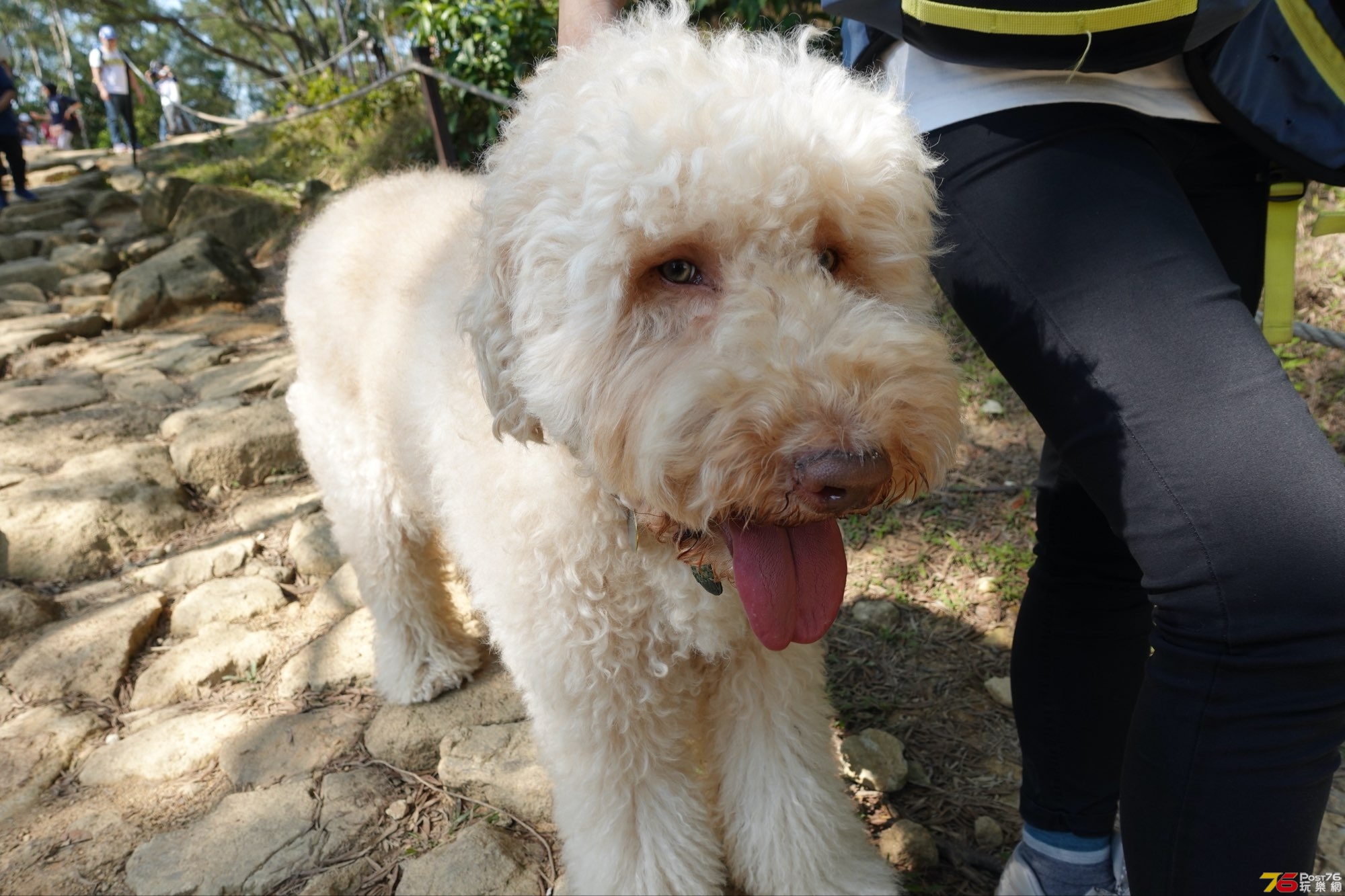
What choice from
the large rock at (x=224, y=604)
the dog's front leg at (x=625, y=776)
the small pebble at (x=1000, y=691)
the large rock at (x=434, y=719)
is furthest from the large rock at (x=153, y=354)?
the small pebble at (x=1000, y=691)

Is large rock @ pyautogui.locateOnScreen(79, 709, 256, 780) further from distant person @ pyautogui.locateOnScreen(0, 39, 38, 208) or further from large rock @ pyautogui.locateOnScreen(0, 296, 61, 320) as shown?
distant person @ pyautogui.locateOnScreen(0, 39, 38, 208)

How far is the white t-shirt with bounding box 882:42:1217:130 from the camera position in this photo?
4.84ft

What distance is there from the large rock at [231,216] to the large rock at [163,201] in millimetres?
343

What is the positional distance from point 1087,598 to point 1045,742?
0.35 metres

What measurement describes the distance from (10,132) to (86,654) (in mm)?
12897

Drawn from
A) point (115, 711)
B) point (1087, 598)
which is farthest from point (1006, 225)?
point (115, 711)

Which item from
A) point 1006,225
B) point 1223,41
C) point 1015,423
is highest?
point 1223,41

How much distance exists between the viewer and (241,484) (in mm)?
4582

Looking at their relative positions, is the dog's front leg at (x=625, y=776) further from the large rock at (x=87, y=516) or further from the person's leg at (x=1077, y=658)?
the large rock at (x=87, y=516)

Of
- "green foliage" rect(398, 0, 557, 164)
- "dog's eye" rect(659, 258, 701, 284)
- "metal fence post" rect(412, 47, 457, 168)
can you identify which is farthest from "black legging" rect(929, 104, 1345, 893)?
"green foliage" rect(398, 0, 557, 164)

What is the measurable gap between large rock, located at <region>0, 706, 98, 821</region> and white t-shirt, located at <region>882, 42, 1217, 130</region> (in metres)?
3.15

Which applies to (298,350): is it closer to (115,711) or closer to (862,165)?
(115,711)

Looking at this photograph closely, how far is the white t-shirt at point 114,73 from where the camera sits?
672 inches

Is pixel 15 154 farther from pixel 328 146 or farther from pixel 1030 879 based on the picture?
pixel 1030 879
